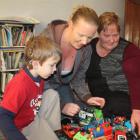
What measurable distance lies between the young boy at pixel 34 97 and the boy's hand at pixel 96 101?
297mm

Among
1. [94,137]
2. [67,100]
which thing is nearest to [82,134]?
[94,137]

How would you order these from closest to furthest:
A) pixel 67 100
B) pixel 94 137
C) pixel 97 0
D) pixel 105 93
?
pixel 94 137 → pixel 67 100 → pixel 105 93 → pixel 97 0

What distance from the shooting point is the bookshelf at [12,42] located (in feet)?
7.32

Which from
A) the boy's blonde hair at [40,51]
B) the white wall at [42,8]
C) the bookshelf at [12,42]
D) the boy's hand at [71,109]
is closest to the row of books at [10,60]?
the bookshelf at [12,42]

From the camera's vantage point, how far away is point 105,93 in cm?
178

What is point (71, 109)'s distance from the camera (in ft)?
5.14

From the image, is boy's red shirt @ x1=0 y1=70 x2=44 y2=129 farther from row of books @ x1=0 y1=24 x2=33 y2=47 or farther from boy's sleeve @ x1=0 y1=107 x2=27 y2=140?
row of books @ x1=0 y1=24 x2=33 y2=47

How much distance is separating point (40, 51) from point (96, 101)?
58 centimetres

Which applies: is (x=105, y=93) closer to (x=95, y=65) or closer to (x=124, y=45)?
(x=95, y=65)

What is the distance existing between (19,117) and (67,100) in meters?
0.44

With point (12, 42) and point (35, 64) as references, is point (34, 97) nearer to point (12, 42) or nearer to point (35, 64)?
point (35, 64)

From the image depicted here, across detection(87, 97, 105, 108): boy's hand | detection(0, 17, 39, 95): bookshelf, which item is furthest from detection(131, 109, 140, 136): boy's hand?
detection(0, 17, 39, 95): bookshelf

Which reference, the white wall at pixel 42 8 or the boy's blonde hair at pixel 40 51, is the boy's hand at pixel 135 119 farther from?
the white wall at pixel 42 8

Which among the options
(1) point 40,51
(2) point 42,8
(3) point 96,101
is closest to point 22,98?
(1) point 40,51
